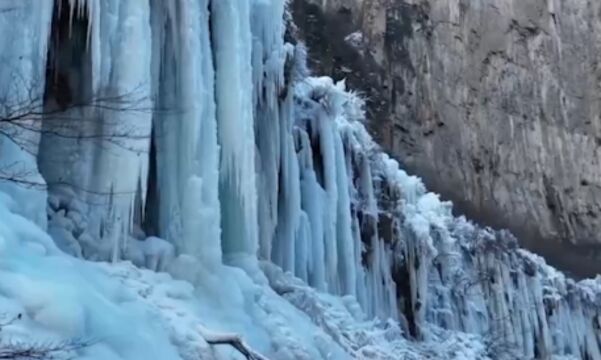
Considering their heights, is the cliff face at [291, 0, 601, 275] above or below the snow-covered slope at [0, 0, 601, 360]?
above

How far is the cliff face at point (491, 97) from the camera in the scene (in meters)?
40.3

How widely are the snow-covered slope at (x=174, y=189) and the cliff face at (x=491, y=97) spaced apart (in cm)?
2586

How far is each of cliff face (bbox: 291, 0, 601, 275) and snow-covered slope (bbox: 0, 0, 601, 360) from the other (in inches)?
1018

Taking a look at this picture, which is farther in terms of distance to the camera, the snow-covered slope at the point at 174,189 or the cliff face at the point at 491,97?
the cliff face at the point at 491,97

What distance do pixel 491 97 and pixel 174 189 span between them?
34724mm

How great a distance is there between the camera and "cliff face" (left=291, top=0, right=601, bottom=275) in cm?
4031

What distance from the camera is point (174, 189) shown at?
350 inches

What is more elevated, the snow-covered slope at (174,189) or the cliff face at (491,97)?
the cliff face at (491,97)

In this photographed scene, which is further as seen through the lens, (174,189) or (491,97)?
(491,97)

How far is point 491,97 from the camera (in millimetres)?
41906

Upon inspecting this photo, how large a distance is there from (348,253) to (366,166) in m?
3.16

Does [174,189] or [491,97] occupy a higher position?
[491,97]

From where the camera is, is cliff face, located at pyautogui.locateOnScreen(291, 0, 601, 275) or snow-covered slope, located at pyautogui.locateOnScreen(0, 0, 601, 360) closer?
snow-covered slope, located at pyautogui.locateOnScreen(0, 0, 601, 360)

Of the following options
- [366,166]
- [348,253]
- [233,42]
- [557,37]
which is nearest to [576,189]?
[557,37]
